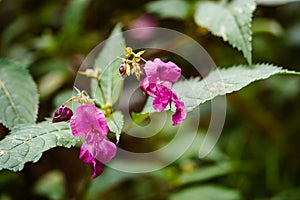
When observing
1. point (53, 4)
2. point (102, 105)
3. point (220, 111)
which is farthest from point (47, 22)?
point (102, 105)

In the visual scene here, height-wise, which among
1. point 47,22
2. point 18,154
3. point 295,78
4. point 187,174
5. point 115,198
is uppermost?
point 47,22

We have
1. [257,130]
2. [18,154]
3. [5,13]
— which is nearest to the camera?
[18,154]

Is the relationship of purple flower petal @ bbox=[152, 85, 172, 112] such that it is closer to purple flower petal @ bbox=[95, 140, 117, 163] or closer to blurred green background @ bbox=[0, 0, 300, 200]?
purple flower petal @ bbox=[95, 140, 117, 163]

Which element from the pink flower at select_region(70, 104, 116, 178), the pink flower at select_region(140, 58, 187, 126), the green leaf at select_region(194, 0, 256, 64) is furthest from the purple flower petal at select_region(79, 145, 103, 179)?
the green leaf at select_region(194, 0, 256, 64)

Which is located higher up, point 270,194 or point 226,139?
→ point 226,139

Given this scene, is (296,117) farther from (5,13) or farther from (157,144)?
(5,13)

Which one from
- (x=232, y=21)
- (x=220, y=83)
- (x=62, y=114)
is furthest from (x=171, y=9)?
(x=62, y=114)

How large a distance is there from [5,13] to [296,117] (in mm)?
1241

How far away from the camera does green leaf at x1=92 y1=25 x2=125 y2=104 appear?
0.92 m

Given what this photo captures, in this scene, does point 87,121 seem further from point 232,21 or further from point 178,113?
point 232,21

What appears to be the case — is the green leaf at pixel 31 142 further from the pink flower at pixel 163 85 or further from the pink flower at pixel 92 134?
the pink flower at pixel 163 85

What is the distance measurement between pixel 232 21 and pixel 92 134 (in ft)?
1.45

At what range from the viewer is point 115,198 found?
1.55 meters

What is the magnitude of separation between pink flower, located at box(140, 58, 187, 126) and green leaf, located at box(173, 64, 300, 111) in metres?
0.03
